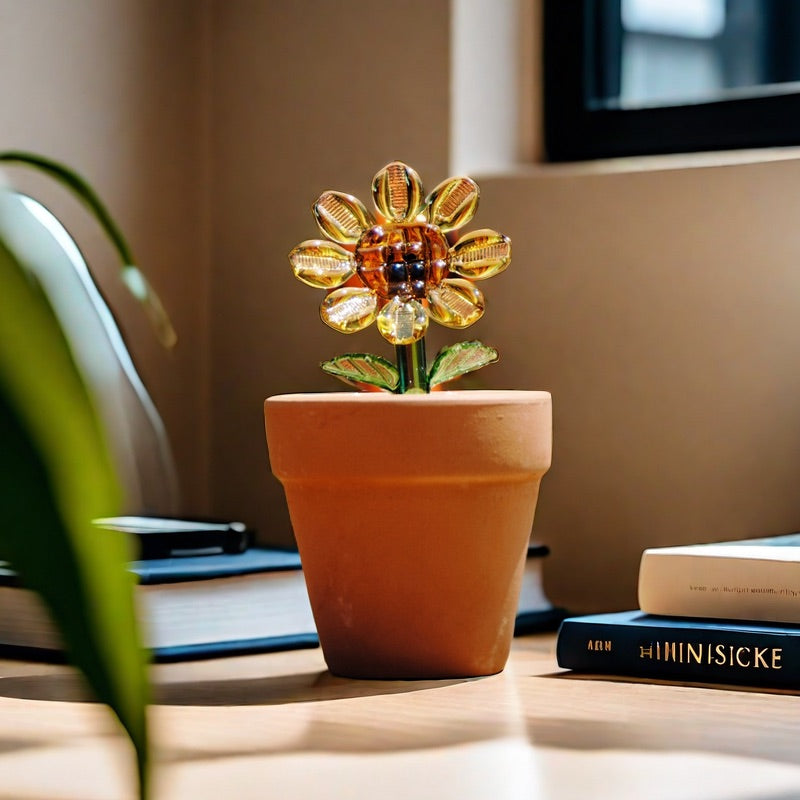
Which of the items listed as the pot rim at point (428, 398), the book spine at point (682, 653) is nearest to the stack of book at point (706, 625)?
the book spine at point (682, 653)

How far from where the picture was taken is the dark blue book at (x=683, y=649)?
2.26 ft

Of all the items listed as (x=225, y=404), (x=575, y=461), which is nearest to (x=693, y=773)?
(x=575, y=461)

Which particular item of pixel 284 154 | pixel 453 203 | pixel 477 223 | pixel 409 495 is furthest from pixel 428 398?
pixel 284 154

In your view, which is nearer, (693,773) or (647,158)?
(693,773)

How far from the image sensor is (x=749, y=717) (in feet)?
2.06

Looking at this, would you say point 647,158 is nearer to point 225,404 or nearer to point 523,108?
point 523,108

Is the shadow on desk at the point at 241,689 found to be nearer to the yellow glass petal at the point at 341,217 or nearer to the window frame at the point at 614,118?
the yellow glass petal at the point at 341,217

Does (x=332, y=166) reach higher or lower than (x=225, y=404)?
higher

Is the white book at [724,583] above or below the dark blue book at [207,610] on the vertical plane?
above

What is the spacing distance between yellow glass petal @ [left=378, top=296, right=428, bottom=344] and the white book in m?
0.20

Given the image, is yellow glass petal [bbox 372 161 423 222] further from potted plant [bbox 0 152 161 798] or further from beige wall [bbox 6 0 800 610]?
potted plant [bbox 0 152 161 798]

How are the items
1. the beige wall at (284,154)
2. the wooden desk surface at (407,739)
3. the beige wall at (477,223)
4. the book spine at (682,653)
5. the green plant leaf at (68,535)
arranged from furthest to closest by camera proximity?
the beige wall at (284,154) < the beige wall at (477,223) < the book spine at (682,653) < the wooden desk surface at (407,739) < the green plant leaf at (68,535)

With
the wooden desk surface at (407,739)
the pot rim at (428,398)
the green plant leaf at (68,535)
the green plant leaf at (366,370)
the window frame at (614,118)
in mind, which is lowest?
the wooden desk surface at (407,739)

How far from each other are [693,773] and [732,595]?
0.23 metres
